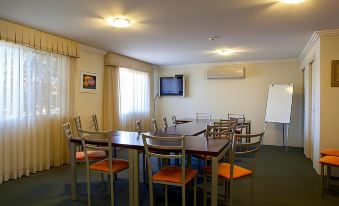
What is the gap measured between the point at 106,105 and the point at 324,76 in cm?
429

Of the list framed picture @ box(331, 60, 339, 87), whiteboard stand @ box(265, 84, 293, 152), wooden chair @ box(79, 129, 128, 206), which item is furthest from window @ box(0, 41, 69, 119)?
whiteboard stand @ box(265, 84, 293, 152)

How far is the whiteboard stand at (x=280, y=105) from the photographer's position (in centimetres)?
589

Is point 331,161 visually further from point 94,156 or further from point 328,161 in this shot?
point 94,156

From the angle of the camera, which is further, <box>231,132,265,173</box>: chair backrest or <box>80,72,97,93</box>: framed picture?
<box>80,72,97,93</box>: framed picture

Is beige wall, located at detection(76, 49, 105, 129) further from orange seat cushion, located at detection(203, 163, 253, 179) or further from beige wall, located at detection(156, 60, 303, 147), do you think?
orange seat cushion, located at detection(203, 163, 253, 179)

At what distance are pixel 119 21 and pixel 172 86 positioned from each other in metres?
4.43

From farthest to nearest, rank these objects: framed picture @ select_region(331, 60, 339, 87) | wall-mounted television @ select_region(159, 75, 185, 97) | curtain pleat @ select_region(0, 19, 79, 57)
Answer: wall-mounted television @ select_region(159, 75, 185, 97) < framed picture @ select_region(331, 60, 339, 87) < curtain pleat @ select_region(0, 19, 79, 57)

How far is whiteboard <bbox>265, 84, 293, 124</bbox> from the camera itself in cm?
589

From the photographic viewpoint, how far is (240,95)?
6867 mm

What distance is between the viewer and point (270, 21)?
3334 mm

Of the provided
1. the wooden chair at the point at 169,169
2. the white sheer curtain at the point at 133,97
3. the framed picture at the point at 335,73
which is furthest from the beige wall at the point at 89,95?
the framed picture at the point at 335,73

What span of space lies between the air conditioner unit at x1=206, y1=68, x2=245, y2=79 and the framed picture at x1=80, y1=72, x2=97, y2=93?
335 cm

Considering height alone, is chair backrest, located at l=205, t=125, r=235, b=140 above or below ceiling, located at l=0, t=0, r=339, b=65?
below

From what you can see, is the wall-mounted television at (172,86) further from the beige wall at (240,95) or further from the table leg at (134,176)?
the table leg at (134,176)
